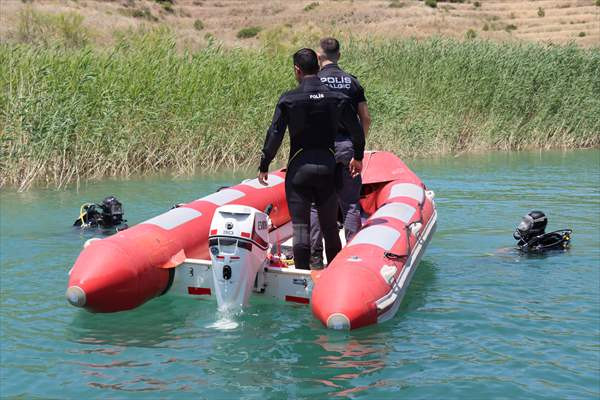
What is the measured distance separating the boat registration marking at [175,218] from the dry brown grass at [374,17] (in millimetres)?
40569

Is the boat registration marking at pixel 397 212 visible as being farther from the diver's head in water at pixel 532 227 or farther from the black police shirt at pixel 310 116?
the diver's head in water at pixel 532 227

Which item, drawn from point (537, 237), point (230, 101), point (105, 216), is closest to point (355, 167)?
point (537, 237)

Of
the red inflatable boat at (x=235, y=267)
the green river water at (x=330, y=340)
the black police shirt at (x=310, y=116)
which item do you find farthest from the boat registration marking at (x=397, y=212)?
the black police shirt at (x=310, y=116)

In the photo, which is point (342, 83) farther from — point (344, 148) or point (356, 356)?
point (356, 356)

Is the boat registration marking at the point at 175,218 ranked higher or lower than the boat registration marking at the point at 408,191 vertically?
higher

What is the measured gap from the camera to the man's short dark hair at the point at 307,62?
5769 millimetres

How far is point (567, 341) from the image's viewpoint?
209 inches

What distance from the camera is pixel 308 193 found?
19.2 ft

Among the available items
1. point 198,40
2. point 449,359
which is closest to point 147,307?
point 449,359

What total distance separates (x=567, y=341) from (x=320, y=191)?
1834mm

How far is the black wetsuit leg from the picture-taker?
576 centimetres

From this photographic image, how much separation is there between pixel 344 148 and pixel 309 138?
617mm

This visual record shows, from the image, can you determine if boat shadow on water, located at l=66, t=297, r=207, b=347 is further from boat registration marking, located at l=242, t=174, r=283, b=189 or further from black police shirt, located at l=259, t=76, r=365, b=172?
boat registration marking, located at l=242, t=174, r=283, b=189

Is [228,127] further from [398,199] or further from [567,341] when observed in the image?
[567,341]
